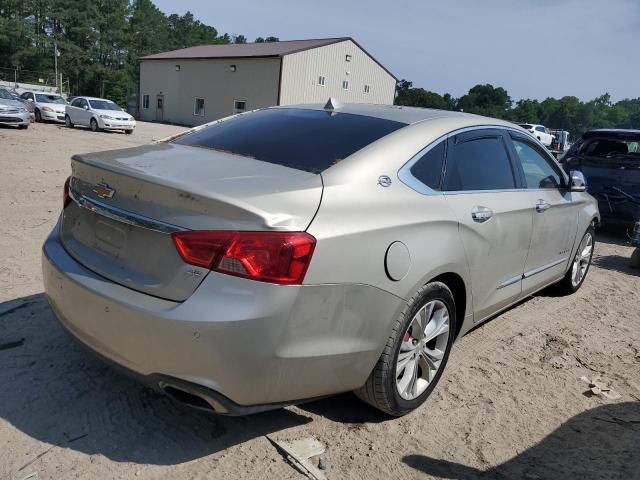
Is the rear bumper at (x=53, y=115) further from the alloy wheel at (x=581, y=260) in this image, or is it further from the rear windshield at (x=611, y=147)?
the alloy wheel at (x=581, y=260)

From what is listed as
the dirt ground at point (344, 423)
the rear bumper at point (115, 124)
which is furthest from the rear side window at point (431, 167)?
the rear bumper at point (115, 124)

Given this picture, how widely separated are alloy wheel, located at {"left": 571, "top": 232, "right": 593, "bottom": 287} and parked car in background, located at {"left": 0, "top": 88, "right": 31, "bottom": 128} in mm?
19594

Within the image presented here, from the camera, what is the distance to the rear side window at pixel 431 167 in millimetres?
2938

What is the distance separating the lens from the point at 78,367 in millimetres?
3100

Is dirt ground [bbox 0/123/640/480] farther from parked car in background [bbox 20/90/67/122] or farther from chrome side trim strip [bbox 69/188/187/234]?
parked car in background [bbox 20/90/67/122]

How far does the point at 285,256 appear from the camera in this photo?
2139 millimetres

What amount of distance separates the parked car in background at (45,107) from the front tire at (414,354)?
25995mm

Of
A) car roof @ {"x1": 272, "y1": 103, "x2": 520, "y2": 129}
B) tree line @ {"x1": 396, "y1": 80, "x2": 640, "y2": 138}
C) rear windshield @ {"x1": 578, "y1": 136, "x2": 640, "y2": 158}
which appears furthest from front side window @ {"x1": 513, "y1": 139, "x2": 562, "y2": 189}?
tree line @ {"x1": 396, "y1": 80, "x2": 640, "y2": 138}

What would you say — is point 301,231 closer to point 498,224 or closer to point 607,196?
point 498,224

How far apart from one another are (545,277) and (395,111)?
2074 millimetres

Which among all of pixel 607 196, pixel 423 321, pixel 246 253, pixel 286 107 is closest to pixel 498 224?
pixel 423 321

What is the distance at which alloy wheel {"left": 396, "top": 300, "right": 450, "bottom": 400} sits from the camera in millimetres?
2850

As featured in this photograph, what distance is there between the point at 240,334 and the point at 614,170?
8121mm

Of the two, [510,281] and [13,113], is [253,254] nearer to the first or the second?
[510,281]
